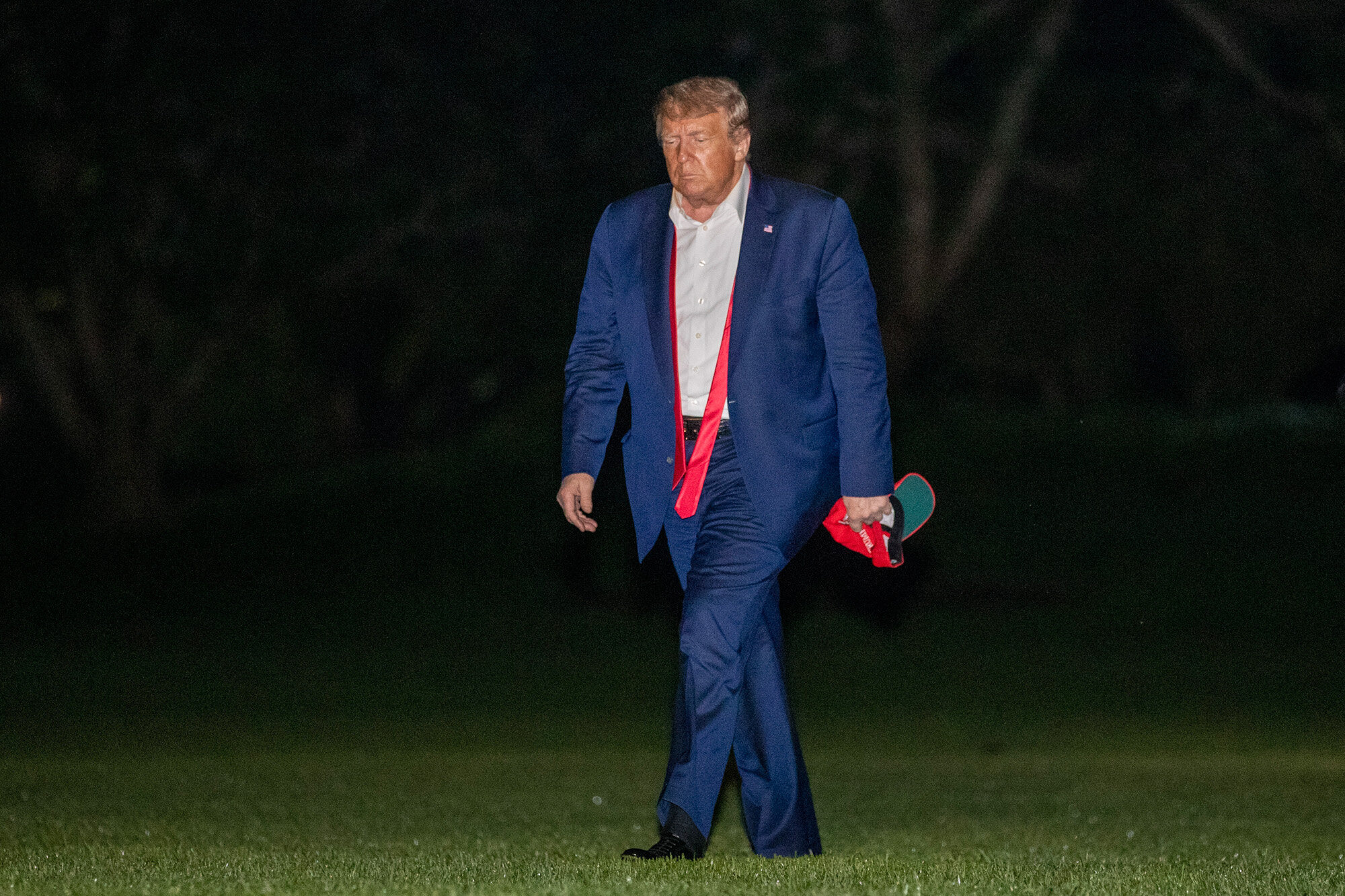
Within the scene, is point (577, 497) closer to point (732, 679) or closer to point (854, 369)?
point (732, 679)

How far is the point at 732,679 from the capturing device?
17.5 feet

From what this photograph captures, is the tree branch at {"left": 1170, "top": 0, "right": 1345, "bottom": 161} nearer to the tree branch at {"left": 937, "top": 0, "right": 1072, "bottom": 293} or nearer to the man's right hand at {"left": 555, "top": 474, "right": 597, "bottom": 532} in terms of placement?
the tree branch at {"left": 937, "top": 0, "right": 1072, "bottom": 293}

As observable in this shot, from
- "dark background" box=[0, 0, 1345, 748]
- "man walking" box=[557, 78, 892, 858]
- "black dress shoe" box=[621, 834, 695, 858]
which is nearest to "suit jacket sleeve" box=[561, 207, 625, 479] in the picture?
"man walking" box=[557, 78, 892, 858]

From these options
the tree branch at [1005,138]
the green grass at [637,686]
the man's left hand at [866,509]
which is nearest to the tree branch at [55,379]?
the green grass at [637,686]

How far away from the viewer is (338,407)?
42.2 m

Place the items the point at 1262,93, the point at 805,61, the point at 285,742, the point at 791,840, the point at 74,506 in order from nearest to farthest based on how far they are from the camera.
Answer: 1. the point at 791,840
2. the point at 285,742
3. the point at 805,61
4. the point at 1262,93
5. the point at 74,506

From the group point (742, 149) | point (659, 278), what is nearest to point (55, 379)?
point (659, 278)

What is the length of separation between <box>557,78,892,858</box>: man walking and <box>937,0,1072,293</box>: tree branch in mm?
13427

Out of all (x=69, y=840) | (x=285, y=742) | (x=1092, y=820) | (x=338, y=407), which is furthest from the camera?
(x=338, y=407)

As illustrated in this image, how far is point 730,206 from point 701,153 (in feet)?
0.68

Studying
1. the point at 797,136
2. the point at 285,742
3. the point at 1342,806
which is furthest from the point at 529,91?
the point at 1342,806

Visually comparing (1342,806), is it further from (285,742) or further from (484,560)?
(484,560)

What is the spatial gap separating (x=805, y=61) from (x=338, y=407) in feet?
87.4

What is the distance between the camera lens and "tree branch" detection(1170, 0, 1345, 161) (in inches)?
692
